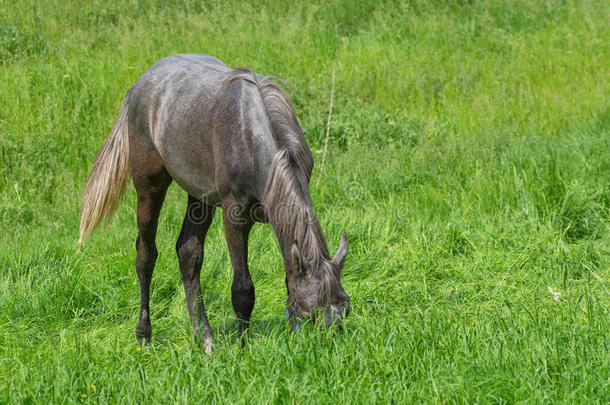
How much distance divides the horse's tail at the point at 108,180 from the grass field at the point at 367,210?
1.32 feet

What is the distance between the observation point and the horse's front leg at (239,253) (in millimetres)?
4039

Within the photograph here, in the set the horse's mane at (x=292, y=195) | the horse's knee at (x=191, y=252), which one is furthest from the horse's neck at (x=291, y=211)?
the horse's knee at (x=191, y=252)

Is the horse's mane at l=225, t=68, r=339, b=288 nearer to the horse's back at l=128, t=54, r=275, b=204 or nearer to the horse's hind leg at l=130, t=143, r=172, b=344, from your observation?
the horse's back at l=128, t=54, r=275, b=204

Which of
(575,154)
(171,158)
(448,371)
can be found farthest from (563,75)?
(448,371)

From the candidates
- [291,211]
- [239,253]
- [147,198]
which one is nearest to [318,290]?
[291,211]

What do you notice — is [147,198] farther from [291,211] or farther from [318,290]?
[318,290]

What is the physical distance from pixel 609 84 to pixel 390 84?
9.09 feet

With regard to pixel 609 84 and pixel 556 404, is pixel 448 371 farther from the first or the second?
pixel 609 84

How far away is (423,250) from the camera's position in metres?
5.27

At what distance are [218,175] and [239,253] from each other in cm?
48

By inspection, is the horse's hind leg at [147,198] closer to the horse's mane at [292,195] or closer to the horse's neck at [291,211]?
the horse's mane at [292,195]

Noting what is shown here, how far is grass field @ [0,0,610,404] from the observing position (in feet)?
10.4

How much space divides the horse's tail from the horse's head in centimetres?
219

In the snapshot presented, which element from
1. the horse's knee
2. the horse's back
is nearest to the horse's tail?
the horse's back
